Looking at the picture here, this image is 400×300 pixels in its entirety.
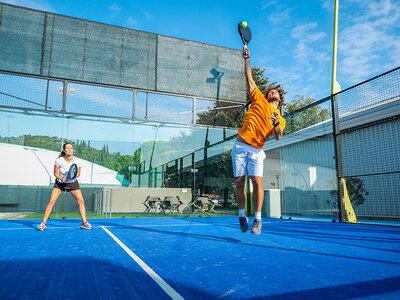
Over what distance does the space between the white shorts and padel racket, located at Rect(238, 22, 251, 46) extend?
1.31m

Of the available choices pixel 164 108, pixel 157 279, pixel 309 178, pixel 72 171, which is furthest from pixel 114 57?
pixel 157 279

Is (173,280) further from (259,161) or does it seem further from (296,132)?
(296,132)

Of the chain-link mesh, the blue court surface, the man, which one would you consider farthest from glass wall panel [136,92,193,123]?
the blue court surface

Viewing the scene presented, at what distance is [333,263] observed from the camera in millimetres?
2350

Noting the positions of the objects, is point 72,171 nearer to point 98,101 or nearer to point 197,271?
point 197,271

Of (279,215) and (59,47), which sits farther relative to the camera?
(59,47)

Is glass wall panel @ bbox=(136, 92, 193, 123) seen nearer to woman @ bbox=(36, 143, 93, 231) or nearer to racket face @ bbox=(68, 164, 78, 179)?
woman @ bbox=(36, 143, 93, 231)

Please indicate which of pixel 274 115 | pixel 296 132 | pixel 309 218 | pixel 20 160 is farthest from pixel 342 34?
pixel 20 160

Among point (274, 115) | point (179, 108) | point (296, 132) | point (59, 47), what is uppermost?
point (59, 47)

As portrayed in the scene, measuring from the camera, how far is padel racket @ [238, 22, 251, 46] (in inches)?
150

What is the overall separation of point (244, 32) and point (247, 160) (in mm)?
1662

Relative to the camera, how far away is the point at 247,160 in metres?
3.57

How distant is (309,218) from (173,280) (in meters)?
7.26

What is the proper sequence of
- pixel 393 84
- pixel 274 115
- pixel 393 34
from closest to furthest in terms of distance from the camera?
pixel 274 115 < pixel 393 84 < pixel 393 34
